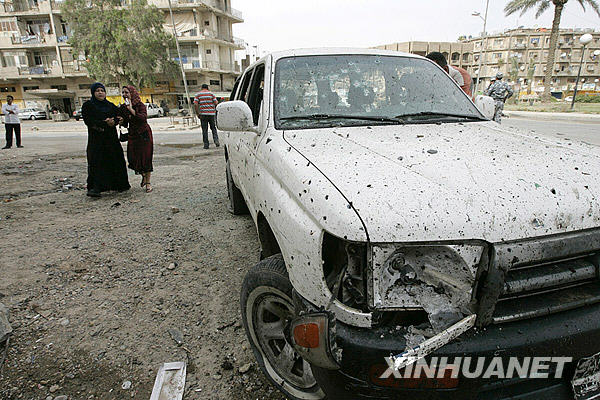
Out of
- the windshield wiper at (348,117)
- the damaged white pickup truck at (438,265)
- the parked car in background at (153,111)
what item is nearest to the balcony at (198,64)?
the parked car in background at (153,111)

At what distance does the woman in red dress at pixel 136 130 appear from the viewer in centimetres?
527

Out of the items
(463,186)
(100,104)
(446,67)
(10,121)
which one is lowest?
(10,121)

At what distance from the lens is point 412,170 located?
146cm

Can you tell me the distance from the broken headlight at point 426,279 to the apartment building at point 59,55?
41.2 metres

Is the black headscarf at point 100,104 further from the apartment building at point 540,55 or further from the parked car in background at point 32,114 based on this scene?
the apartment building at point 540,55

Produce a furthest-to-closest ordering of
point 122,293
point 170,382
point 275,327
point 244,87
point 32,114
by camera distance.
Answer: point 32,114 < point 244,87 < point 122,293 < point 170,382 < point 275,327

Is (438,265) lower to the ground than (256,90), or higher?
lower

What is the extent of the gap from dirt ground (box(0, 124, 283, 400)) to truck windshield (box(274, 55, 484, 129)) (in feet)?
4.94

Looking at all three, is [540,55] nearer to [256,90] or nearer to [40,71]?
[40,71]

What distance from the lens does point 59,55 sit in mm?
41156

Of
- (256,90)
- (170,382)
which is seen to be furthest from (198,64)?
(170,382)

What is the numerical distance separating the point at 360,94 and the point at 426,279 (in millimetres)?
1556

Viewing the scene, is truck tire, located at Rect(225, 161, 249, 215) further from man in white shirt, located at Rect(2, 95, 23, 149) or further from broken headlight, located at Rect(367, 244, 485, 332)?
man in white shirt, located at Rect(2, 95, 23, 149)

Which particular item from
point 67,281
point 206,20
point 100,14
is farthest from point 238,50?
point 67,281
